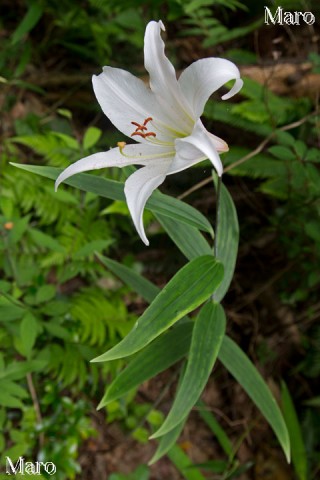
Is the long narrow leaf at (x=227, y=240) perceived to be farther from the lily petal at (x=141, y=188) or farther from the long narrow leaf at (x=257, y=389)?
the lily petal at (x=141, y=188)

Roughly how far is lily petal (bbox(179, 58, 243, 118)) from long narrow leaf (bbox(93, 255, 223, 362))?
0.31 m

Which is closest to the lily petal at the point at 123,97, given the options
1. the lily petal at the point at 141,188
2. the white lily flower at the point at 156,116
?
the white lily flower at the point at 156,116

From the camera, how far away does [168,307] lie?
3.31 feet

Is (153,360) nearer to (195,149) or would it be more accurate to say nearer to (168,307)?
(168,307)

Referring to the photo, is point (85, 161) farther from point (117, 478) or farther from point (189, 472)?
point (189, 472)

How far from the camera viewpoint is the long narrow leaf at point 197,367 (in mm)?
1077

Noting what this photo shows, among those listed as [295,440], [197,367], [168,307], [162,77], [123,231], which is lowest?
[295,440]

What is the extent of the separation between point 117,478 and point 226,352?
0.47 metres

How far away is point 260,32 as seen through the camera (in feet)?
7.91

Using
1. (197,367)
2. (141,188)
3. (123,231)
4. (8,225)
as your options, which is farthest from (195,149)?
(123,231)

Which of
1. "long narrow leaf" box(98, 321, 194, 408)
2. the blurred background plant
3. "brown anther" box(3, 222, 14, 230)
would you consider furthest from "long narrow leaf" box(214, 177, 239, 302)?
"brown anther" box(3, 222, 14, 230)

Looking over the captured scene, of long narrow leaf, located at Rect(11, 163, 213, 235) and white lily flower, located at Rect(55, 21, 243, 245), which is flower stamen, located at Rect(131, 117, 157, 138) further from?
long narrow leaf, located at Rect(11, 163, 213, 235)

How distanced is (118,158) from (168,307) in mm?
274

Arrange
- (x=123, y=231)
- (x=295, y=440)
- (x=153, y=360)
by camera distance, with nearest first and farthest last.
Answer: (x=153, y=360) < (x=295, y=440) < (x=123, y=231)
